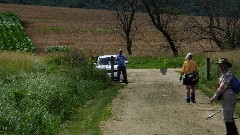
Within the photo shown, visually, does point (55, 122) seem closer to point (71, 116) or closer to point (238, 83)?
point (71, 116)

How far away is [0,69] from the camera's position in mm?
23656

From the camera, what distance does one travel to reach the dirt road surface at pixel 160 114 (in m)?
13.3

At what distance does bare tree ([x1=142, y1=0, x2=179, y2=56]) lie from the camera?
45844mm

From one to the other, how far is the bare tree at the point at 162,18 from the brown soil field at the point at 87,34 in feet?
5.19

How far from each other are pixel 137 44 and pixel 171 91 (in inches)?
1745

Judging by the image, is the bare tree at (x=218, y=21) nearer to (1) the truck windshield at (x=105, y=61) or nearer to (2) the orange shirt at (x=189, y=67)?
(1) the truck windshield at (x=105, y=61)

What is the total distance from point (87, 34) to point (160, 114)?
191 ft

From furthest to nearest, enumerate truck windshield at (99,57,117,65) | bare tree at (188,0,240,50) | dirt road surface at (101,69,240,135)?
bare tree at (188,0,240,50) → truck windshield at (99,57,117,65) → dirt road surface at (101,69,240,135)

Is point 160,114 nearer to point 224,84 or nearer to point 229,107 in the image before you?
point 229,107

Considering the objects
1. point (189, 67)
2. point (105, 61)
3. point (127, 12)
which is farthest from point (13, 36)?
point (189, 67)

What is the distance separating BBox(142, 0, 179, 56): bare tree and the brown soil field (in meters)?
1.58

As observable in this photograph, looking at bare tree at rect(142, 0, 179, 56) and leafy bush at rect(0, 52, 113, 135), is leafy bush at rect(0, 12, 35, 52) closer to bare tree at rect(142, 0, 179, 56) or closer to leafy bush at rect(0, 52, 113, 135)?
bare tree at rect(142, 0, 179, 56)

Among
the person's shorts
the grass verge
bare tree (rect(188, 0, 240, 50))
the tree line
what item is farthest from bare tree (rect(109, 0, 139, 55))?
the person's shorts

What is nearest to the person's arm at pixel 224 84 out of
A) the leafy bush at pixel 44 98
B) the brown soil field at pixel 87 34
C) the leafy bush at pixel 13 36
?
the leafy bush at pixel 44 98
